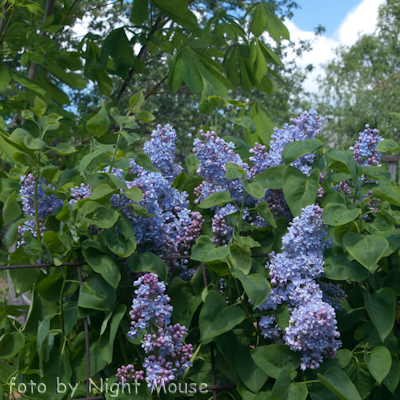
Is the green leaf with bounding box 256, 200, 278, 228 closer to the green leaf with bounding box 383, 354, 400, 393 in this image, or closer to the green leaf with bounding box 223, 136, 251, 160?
the green leaf with bounding box 223, 136, 251, 160

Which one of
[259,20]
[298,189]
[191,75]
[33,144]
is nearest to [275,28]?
[259,20]

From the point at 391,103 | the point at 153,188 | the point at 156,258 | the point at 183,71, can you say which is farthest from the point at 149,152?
the point at 391,103

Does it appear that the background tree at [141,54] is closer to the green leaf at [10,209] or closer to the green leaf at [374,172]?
the green leaf at [374,172]

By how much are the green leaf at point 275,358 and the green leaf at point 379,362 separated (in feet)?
0.55

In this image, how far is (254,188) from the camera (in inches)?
45.1

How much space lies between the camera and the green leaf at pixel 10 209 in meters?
1.06

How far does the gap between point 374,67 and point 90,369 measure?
2706 cm

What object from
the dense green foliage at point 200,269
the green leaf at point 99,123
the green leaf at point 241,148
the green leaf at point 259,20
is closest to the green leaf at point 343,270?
the dense green foliage at point 200,269

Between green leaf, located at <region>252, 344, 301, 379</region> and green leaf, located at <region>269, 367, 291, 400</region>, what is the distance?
0.07ft

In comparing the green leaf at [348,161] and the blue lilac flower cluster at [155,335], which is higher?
the green leaf at [348,161]

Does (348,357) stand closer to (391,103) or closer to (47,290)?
(47,290)

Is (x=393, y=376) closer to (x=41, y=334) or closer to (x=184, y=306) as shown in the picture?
(x=184, y=306)

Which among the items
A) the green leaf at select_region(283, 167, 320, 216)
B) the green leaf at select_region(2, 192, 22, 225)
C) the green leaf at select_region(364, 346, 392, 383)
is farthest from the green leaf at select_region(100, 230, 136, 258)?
the green leaf at select_region(364, 346, 392, 383)

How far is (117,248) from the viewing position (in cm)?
107
